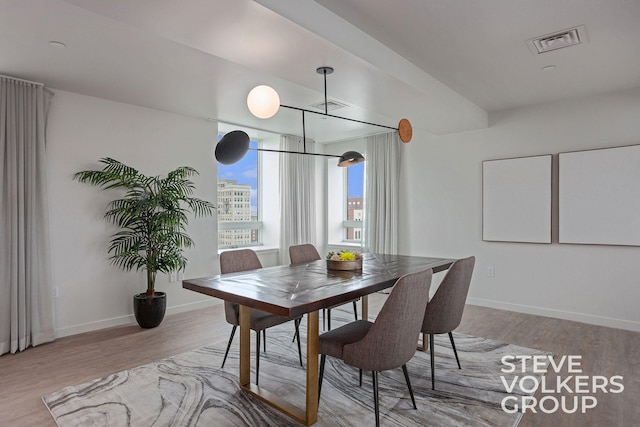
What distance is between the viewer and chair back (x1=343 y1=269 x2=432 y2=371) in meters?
1.91

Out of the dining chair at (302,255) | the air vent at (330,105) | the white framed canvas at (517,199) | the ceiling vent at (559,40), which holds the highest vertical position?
the ceiling vent at (559,40)

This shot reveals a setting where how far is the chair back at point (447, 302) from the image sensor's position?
2.48 metres

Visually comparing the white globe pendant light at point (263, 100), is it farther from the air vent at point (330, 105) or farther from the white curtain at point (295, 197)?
the white curtain at point (295, 197)

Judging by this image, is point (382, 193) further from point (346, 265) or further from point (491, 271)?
point (346, 265)

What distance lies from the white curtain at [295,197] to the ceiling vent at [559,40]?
3.66 m

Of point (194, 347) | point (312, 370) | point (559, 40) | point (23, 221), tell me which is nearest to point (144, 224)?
point (23, 221)

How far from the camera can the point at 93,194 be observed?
388 cm

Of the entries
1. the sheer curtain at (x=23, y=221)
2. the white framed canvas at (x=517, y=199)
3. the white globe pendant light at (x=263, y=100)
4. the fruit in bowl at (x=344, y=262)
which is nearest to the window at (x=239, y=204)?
the sheer curtain at (x=23, y=221)

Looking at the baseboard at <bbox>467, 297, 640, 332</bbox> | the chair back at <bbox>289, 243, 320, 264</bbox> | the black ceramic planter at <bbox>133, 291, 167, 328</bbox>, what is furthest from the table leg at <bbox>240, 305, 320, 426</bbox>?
the baseboard at <bbox>467, 297, 640, 332</bbox>

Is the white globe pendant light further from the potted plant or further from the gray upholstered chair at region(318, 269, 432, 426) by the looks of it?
the potted plant

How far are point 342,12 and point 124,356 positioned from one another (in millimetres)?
3157

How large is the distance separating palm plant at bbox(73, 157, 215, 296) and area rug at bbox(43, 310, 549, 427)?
48.9 inches

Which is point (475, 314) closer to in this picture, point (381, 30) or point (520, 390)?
point (520, 390)

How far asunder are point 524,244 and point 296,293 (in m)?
3.47
